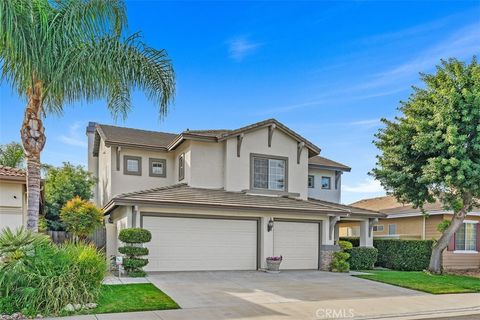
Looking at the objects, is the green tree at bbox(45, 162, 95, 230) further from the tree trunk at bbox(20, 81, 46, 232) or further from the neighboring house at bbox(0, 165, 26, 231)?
the tree trunk at bbox(20, 81, 46, 232)

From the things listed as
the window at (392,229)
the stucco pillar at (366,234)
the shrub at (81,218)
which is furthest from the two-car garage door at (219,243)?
the window at (392,229)

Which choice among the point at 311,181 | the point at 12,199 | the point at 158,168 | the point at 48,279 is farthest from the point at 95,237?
the point at 311,181

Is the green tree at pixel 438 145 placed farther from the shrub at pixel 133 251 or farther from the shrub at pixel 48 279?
the shrub at pixel 48 279

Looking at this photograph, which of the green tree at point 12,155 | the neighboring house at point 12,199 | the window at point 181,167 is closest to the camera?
the neighboring house at point 12,199

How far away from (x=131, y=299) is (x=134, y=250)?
171 inches

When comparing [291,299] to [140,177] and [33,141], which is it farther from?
[140,177]

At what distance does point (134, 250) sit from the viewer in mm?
14109

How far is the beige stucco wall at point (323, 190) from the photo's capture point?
23.7 m

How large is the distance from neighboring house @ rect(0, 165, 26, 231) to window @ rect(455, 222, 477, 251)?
2138 cm

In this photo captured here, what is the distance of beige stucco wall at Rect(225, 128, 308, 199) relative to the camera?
1822 cm

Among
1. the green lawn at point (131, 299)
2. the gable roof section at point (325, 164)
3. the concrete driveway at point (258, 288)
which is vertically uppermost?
the gable roof section at point (325, 164)

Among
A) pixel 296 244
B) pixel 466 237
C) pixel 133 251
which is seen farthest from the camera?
pixel 466 237

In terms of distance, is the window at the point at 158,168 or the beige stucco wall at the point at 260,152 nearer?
the beige stucco wall at the point at 260,152

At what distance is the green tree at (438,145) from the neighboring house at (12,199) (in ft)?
50.9
